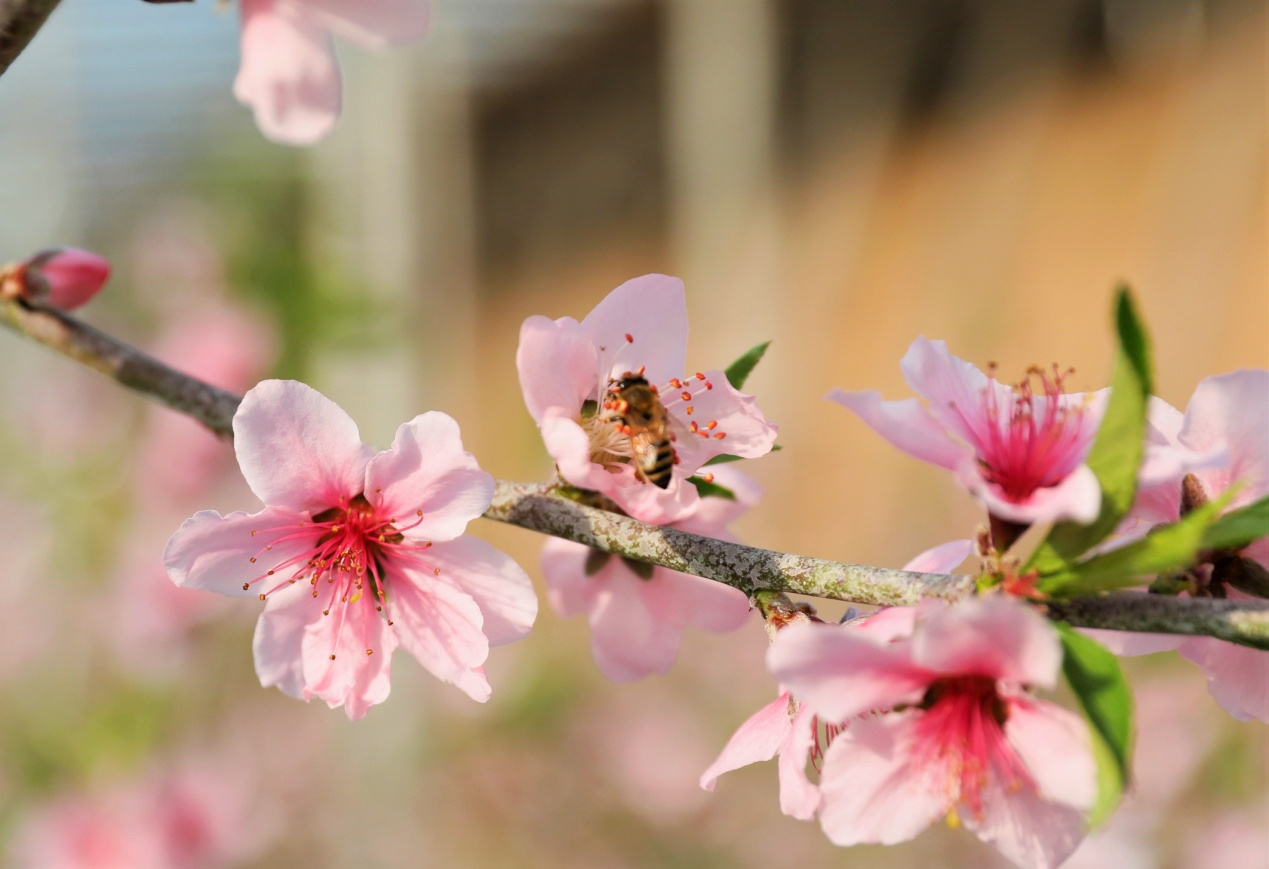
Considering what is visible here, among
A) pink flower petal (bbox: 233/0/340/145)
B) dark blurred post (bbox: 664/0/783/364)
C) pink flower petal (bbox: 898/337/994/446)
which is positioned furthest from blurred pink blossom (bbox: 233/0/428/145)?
dark blurred post (bbox: 664/0/783/364)

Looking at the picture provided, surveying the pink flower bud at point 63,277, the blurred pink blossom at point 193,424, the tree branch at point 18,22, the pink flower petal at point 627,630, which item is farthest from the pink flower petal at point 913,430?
the blurred pink blossom at point 193,424

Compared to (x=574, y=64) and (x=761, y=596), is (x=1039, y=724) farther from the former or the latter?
(x=574, y=64)

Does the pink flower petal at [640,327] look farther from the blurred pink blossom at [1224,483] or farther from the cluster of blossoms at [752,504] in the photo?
the blurred pink blossom at [1224,483]

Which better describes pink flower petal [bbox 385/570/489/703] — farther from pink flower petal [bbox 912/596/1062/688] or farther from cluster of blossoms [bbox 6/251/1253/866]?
pink flower petal [bbox 912/596/1062/688]

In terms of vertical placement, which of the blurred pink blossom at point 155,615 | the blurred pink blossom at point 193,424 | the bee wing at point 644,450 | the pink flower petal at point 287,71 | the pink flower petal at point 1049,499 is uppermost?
the pink flower petal at point 287,71

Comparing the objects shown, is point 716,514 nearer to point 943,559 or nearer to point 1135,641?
point 943,559
